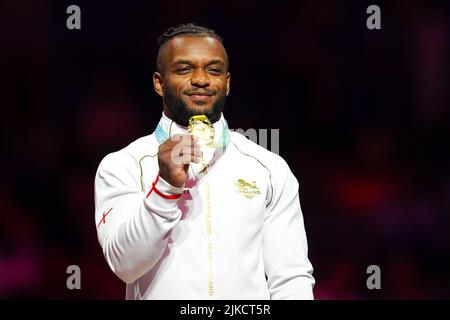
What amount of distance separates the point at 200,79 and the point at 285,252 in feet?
1.85

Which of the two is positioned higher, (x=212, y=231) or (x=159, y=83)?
(x=159, y=83)

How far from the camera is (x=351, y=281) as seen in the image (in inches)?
153

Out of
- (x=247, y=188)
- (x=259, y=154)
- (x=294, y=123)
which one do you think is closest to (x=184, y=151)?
(x=247, y=188)

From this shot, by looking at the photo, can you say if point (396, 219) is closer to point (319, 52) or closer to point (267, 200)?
point (319, 52)

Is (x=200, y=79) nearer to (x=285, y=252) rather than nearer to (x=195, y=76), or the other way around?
(x=195, y=76)

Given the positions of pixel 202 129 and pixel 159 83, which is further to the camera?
pixel 159 83

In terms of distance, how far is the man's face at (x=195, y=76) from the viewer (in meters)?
2.53

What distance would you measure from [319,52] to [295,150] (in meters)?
0.46

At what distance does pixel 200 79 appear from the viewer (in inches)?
99.0

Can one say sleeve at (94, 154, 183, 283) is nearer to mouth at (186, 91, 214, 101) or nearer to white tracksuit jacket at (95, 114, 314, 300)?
white tracksuit jacket at (95, 114, 314, 300)

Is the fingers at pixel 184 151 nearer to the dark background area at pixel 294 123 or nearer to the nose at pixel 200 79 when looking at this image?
the nose at pixel 200 79

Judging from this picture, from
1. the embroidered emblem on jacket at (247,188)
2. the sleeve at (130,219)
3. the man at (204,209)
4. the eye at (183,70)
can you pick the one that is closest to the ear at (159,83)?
the man at (204,209)

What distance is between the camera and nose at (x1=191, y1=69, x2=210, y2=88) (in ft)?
8.25

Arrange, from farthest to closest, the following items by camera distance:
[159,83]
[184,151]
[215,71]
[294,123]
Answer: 1. [294,123]
2. [159,83]
3. [215,71]
4. [184,151]
